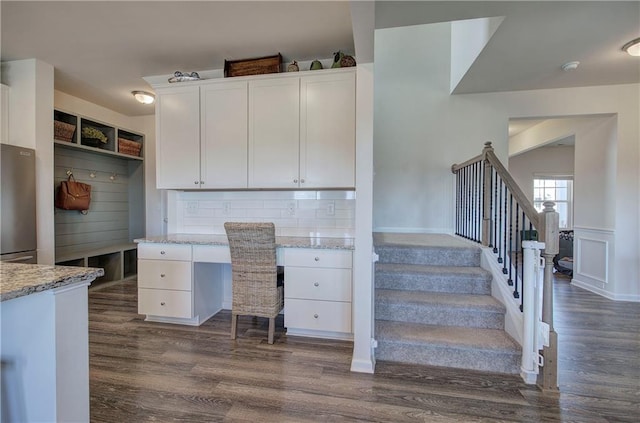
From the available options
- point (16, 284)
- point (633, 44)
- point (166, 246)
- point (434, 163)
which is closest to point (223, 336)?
point (166, 246)

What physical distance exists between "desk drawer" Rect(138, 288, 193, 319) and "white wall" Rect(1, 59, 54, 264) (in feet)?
4.09

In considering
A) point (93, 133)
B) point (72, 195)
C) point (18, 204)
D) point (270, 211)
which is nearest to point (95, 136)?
point (93, 133)

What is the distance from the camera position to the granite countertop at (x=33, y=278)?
35.2 inches

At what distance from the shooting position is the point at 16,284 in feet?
3.10

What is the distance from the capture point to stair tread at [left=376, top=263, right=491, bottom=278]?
2674 mm

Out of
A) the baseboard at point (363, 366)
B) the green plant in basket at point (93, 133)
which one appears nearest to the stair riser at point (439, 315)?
the baseboard at point (363, 366)

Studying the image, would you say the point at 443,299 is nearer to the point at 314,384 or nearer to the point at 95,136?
the point at 314,384

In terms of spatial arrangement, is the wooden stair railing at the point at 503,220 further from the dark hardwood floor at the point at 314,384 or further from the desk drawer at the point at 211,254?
the desk drawer at the point at 211,254

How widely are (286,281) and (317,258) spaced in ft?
1.16

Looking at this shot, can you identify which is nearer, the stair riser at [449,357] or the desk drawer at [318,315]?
the stair riser at [449,357]

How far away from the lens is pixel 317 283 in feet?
8.38

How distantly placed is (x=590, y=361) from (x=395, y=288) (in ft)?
4.81

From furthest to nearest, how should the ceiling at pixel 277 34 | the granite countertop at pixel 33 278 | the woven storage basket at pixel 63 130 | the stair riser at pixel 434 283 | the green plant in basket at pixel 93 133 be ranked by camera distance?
the green plant in basket at pixel 93 133 < the woven storage basket at pixel 63 130 < the stair riser at pixel 434 283 < the ceiling at pixel 277 34 < the granite countertop at pixel 33 278

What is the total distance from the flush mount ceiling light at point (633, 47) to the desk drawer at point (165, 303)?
4.56 meters
